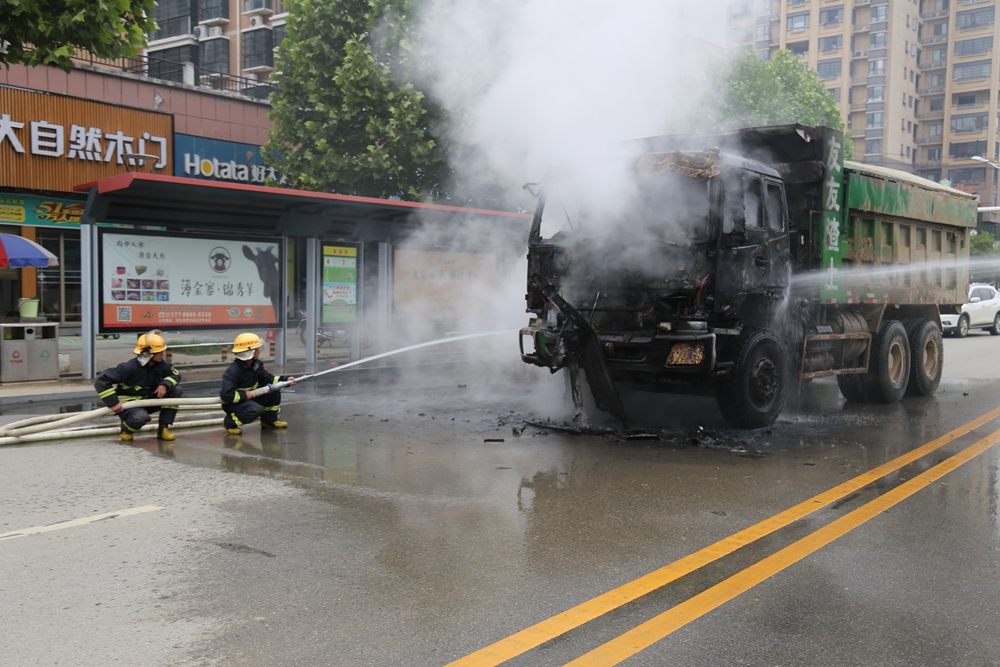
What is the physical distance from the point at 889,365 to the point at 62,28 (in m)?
9.97

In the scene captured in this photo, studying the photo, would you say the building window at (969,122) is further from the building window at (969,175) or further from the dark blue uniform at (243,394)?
the dark blue uniform at (243,394)

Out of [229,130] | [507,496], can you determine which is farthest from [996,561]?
[229,130]

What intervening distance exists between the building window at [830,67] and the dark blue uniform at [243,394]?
224ft

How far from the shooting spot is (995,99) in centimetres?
6956

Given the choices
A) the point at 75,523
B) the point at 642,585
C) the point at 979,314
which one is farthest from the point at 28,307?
the point at 979,314

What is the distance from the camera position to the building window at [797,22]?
2662 inches

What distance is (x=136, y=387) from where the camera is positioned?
7906mm

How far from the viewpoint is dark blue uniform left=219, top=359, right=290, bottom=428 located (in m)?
7.98

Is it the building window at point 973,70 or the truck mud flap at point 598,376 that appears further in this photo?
the building window at point 973,70

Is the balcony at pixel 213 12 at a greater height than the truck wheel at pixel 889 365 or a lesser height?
greater

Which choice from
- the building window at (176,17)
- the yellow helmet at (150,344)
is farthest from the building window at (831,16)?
the yellow helmet at (150,344)

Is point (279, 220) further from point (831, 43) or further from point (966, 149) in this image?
point (966, 149)

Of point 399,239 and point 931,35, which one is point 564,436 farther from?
point 931,35

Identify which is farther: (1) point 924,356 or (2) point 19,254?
(2) point 19,254
